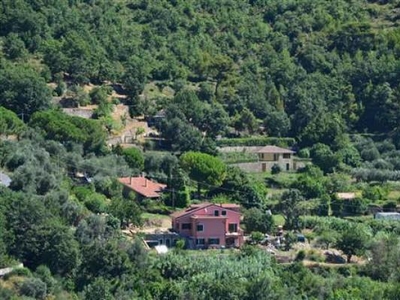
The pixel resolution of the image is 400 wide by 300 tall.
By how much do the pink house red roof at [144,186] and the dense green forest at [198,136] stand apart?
50cm

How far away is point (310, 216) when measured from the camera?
54.7 m

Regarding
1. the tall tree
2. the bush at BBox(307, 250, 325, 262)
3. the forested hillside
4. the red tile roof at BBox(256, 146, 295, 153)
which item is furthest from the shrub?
the bush at BBox(307, 250, 325, 262)

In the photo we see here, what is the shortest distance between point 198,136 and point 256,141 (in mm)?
4073

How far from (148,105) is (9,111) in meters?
9.27

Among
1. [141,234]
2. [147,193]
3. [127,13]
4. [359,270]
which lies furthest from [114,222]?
[127,13]

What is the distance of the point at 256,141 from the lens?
64.5 metres

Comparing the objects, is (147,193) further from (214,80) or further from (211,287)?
(214,80)

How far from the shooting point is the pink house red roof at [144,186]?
53938 mm

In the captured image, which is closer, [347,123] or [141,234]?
[141,234]

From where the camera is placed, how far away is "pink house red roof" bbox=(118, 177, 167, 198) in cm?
5394

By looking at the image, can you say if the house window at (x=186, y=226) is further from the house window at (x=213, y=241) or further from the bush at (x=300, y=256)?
the bush at (x=300, y=256)

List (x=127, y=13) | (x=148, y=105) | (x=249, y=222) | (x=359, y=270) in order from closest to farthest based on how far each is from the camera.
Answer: (x=359, y=270), (x=249, y=222), (x=148, y=105), (x=127, y=13)

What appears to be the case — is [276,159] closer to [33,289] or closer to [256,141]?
[256,141]

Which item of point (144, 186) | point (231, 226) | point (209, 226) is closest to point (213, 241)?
point (209, 226)
